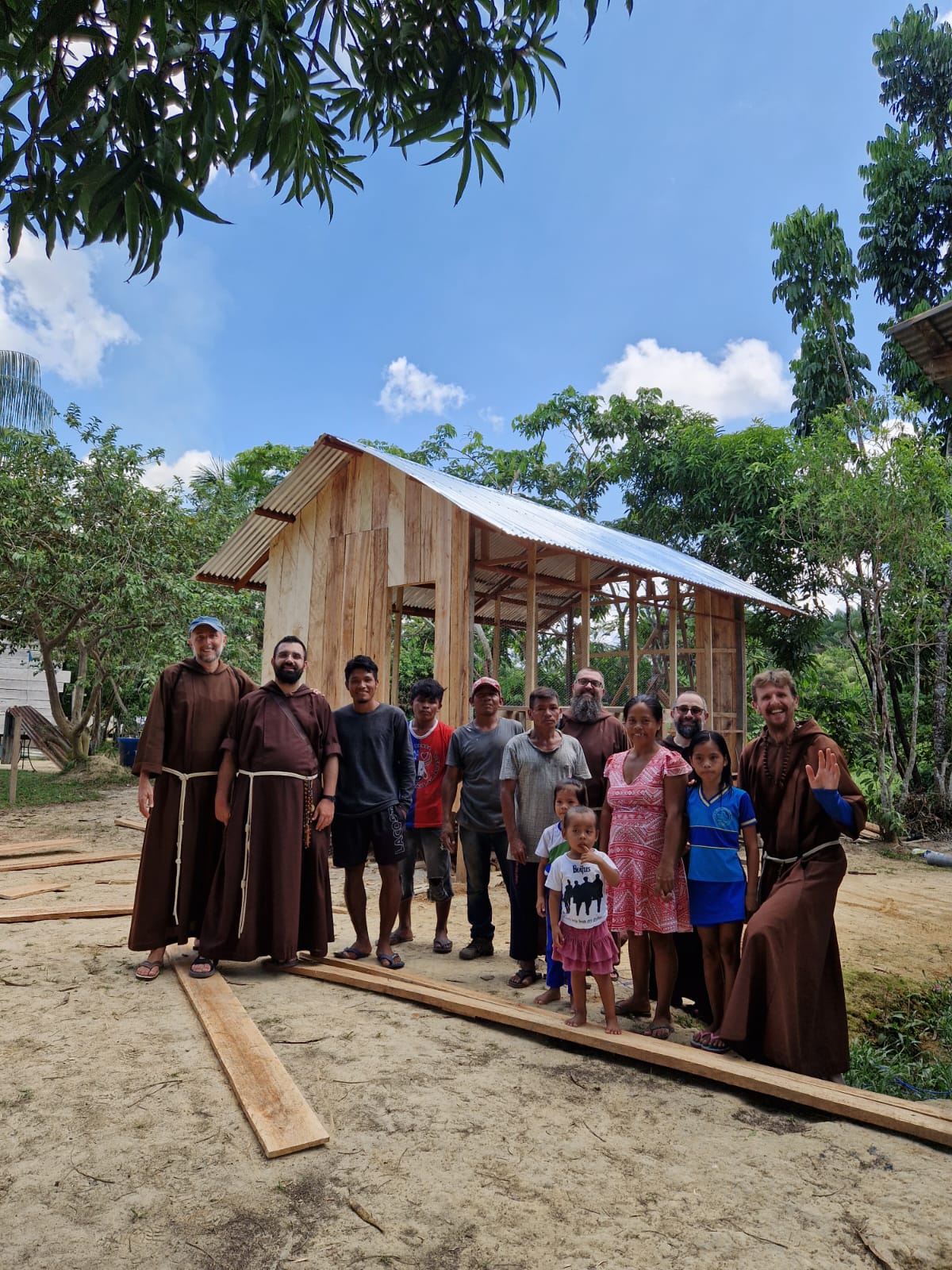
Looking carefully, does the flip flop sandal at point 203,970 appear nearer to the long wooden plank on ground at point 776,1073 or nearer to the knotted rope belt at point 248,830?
the knotted rope belt at point 248,830

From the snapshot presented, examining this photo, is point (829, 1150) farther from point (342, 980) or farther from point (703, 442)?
point (703, 442)

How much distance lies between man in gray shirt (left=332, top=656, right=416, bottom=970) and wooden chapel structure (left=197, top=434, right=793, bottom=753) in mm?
3067

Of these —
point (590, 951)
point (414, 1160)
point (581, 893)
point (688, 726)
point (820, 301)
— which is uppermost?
point (820, 301)

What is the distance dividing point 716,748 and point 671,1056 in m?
1.35

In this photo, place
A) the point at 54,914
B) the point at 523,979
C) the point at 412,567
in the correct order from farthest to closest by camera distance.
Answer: the point at 412,567 < the point at 54,914 < the point at 523,979

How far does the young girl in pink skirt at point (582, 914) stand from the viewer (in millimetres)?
3879

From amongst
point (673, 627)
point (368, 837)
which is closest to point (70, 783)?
point (673, 627)

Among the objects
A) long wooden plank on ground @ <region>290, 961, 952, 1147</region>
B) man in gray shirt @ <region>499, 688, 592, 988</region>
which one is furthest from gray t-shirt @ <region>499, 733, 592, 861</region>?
long wooden plank on ground @ <region>290, 961, 952, 1147</region>

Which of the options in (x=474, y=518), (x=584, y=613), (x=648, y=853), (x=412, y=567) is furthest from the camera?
(x=584, y=613)

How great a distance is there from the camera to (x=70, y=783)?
50.4 feet

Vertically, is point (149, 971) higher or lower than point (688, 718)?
lower

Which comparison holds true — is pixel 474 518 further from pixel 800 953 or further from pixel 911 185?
pixel 911 185

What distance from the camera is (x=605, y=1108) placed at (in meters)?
3.20

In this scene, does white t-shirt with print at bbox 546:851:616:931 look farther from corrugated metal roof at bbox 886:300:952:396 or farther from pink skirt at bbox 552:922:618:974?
corrugated metal roof at bbox 886:300:952:396
